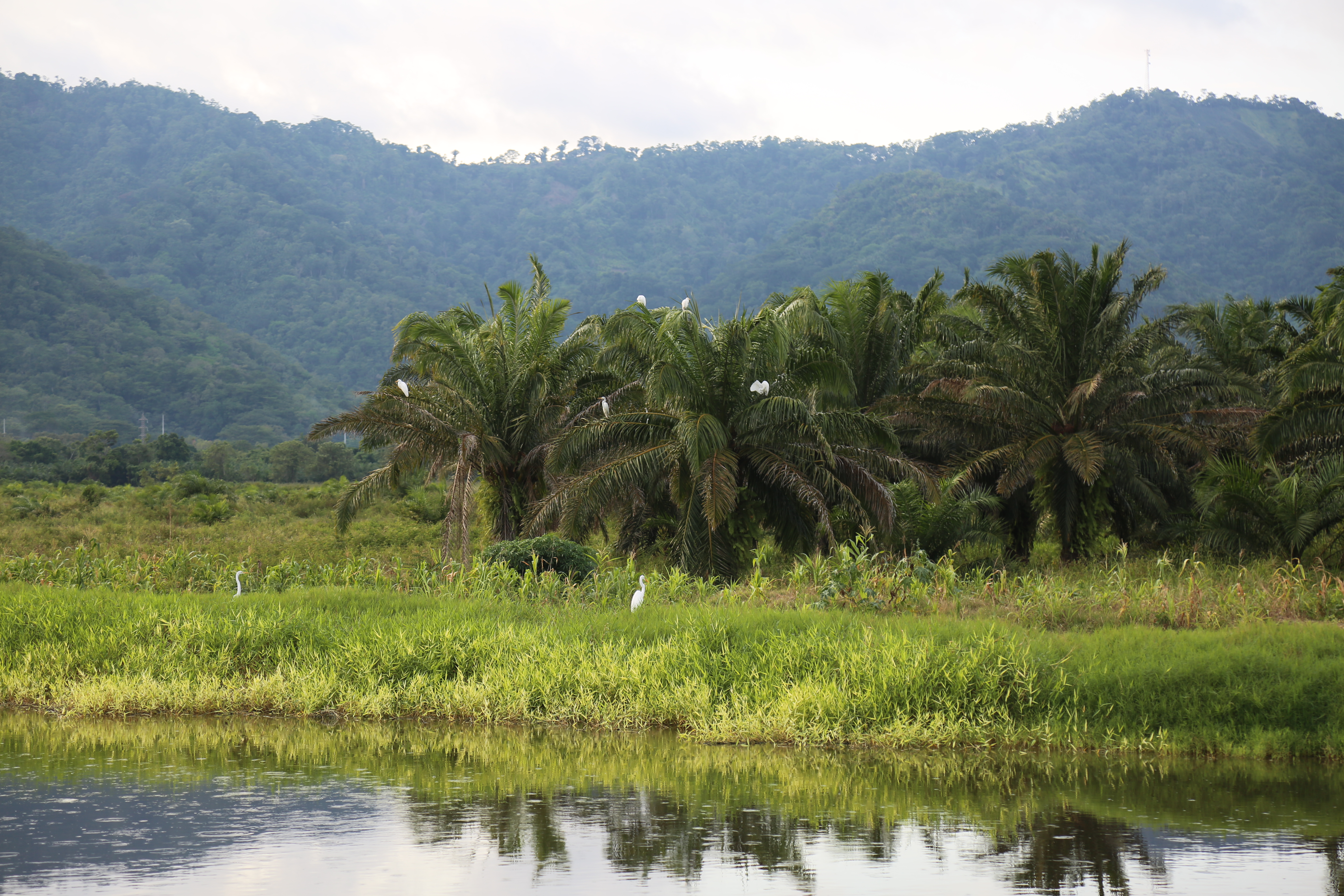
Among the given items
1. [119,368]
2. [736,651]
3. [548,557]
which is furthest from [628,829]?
[119,368]

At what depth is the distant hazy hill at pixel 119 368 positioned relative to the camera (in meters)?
93.3

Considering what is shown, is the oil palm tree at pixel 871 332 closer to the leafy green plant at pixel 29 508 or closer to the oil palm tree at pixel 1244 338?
the oil palm tree at pixel 1244 338

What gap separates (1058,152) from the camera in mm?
161375

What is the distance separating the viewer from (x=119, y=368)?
9906 cm

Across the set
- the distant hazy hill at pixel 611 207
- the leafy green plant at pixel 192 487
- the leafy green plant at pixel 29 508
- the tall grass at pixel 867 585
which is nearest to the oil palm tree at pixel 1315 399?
the tall grass at pixel 867 585

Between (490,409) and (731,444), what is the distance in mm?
5141

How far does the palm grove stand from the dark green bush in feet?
6.66

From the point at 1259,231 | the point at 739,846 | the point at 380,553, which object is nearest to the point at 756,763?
the point at 739,846

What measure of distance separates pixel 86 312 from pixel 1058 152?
407ft

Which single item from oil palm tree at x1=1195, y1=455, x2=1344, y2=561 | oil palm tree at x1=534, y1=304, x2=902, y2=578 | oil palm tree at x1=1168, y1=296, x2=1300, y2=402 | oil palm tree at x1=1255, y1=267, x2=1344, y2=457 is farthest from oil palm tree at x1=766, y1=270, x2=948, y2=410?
oil palm tree at x1=1255, y1=267, x2=1344, y2=457

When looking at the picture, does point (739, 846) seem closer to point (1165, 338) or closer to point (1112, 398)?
point (1112, 398)

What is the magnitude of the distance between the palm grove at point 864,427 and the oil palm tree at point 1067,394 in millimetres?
47

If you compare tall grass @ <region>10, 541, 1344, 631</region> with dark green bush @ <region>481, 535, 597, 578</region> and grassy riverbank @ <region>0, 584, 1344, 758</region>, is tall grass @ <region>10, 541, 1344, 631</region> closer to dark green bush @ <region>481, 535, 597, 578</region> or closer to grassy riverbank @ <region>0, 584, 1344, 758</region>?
dark green bush @ <region>481, 535, 597, 578</region>

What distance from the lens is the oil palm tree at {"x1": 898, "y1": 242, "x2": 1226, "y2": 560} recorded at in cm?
2131
